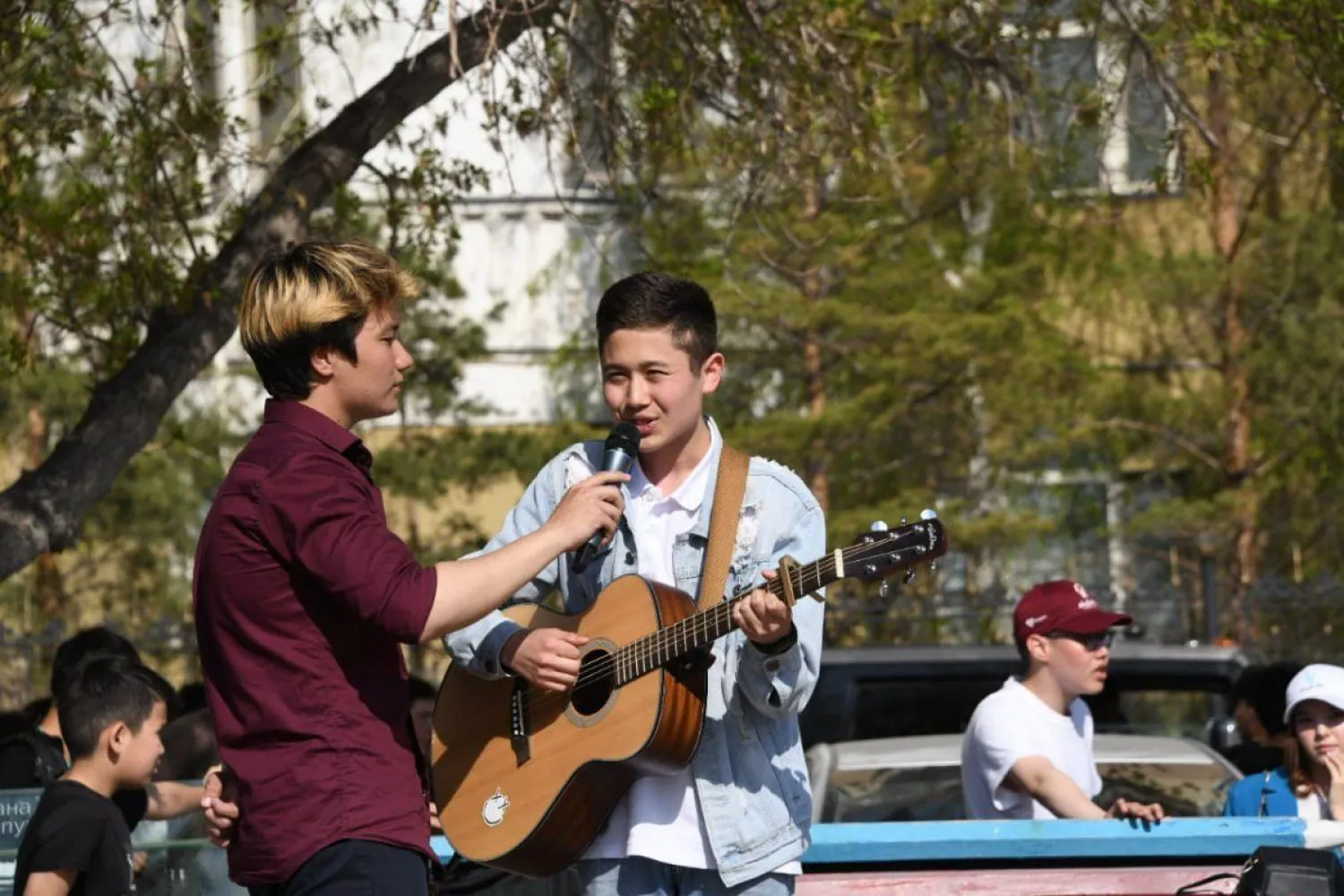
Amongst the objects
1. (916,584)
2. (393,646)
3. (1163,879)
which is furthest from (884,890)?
(916,584)

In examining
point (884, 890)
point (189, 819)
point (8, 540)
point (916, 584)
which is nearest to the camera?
point (884, 890)

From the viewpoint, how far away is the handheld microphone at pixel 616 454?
4.39m

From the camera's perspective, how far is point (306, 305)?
151 inches

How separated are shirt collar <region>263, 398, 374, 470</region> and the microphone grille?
68 cm

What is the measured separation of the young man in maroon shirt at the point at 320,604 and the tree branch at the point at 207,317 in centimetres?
444

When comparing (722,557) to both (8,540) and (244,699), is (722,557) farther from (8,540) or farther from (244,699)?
(8,540)

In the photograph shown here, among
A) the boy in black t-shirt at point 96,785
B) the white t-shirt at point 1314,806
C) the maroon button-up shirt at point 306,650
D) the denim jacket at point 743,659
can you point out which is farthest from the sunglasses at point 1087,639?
the maroon button-up shirt at point 306,650

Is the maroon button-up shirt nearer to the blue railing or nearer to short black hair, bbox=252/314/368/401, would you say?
short black hair, bbox=252/314/368/401

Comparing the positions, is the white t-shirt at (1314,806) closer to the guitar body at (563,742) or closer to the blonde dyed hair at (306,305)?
the guitar body at (563,742)

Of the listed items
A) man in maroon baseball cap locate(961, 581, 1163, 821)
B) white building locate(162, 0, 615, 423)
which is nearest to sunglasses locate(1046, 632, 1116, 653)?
man in maroon baseball cap locate(961, 581, 1163, 821)

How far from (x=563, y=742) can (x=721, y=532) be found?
1.82ft

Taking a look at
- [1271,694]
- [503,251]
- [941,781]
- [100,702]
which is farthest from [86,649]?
[503,251]

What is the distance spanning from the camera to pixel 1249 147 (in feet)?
59.6

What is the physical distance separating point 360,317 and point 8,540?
186 inches
